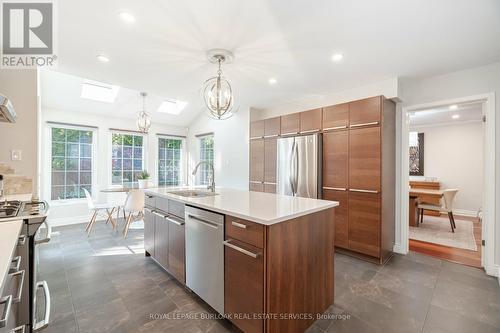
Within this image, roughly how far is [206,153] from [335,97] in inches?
145

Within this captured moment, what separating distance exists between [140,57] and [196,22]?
1.07 m

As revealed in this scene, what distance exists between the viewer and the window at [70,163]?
458 cm

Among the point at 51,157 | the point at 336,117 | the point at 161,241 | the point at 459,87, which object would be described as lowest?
the point at 161,241

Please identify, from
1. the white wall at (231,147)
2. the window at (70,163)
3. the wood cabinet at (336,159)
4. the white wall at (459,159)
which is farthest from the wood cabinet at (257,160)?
the white wall at (459,159)

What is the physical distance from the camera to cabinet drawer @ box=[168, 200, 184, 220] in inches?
85.4

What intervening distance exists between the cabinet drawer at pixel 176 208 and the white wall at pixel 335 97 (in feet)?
9.66

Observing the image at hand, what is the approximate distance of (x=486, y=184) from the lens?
2627mm

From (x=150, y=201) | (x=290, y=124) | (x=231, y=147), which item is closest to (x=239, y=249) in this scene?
(x=150, y=201)

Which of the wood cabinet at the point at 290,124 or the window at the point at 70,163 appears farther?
the window at the point at 70,163

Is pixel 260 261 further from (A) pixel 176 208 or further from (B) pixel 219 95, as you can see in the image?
(B) pixel 219 95

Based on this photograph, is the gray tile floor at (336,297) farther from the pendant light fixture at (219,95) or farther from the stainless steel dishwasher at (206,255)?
the pendant light fixture at (219,95)

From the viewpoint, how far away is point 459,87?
2.82m

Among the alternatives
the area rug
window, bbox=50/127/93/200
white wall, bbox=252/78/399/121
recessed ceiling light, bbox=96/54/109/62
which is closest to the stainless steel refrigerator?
white wall, bbox=252/78/399/121

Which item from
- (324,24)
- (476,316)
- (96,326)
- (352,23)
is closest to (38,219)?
(96,326)
